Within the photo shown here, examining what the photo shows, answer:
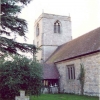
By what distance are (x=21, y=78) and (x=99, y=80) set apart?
7.50 m

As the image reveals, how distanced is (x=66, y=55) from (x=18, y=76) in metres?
11.6

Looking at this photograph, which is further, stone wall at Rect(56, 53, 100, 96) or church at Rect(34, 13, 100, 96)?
church at Rect(34, 13, 100, 96)

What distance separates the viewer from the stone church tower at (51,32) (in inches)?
1265

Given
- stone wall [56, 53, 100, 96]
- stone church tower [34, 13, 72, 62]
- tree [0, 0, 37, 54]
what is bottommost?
stone wall [56, 53, 100, 96]

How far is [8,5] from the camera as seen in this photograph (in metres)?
9.88

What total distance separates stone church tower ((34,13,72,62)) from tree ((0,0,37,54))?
20.1 metres

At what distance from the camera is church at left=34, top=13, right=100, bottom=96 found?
17547mm

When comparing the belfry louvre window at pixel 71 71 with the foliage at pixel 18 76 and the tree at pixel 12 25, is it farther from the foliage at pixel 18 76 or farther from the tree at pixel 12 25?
the tree at pixel 12 25

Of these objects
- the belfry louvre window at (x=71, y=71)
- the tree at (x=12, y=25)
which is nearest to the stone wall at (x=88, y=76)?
the belfry louvre window at (x=71, y=71)

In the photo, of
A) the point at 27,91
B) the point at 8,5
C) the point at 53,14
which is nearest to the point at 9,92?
the point at 27,91

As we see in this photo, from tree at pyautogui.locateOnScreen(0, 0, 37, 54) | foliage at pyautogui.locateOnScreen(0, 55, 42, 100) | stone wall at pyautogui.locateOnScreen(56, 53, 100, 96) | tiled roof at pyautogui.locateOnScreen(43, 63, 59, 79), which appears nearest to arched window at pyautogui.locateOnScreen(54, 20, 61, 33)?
tiled roof at pyautogui.locateOnScreen(43, 63, 59, 79)

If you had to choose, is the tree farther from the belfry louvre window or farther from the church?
the belfry louvre window

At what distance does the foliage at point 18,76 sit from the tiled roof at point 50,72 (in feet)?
33.8

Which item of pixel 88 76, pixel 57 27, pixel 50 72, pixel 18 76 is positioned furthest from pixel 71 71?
pixel 57 27
